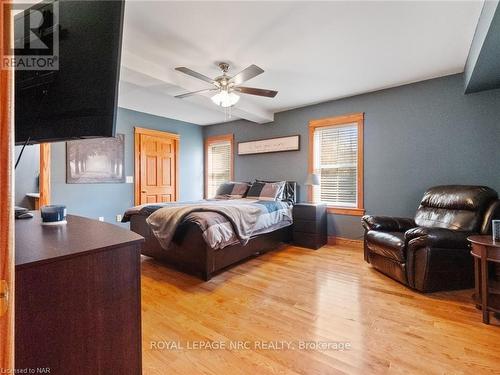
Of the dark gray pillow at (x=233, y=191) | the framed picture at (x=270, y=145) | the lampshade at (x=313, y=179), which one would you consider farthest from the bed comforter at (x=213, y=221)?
the framed picture at (x=270, y=145)

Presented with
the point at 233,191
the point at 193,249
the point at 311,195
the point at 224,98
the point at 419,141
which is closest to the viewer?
the point at 193,249

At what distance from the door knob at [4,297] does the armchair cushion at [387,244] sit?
9.05 feet

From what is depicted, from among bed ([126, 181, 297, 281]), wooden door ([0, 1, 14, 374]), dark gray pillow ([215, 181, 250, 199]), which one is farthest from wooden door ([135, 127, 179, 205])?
wooden door ([0, 1, 14, 374])

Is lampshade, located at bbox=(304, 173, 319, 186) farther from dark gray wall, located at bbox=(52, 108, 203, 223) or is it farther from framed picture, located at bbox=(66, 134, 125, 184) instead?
framed picture, located at bbox=(66, 134, 125, 184)

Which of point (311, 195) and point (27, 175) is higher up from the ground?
point (27, 175)

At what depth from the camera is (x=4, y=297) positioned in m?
0.39

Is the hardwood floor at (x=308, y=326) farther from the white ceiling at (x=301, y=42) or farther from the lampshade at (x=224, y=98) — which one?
the white ceiling at (x=301, y=42)

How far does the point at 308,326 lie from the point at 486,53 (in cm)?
278

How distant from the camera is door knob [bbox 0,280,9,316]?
383mm

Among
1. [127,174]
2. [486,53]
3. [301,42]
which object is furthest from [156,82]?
[486,53]

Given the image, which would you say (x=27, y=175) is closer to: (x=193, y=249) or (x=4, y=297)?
(x=193, y=249)

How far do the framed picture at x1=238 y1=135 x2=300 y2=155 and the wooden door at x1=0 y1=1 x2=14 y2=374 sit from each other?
437 centimetres

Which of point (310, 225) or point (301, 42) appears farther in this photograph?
point (310, 225)

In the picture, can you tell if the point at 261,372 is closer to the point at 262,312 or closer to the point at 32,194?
the point at 262,312
